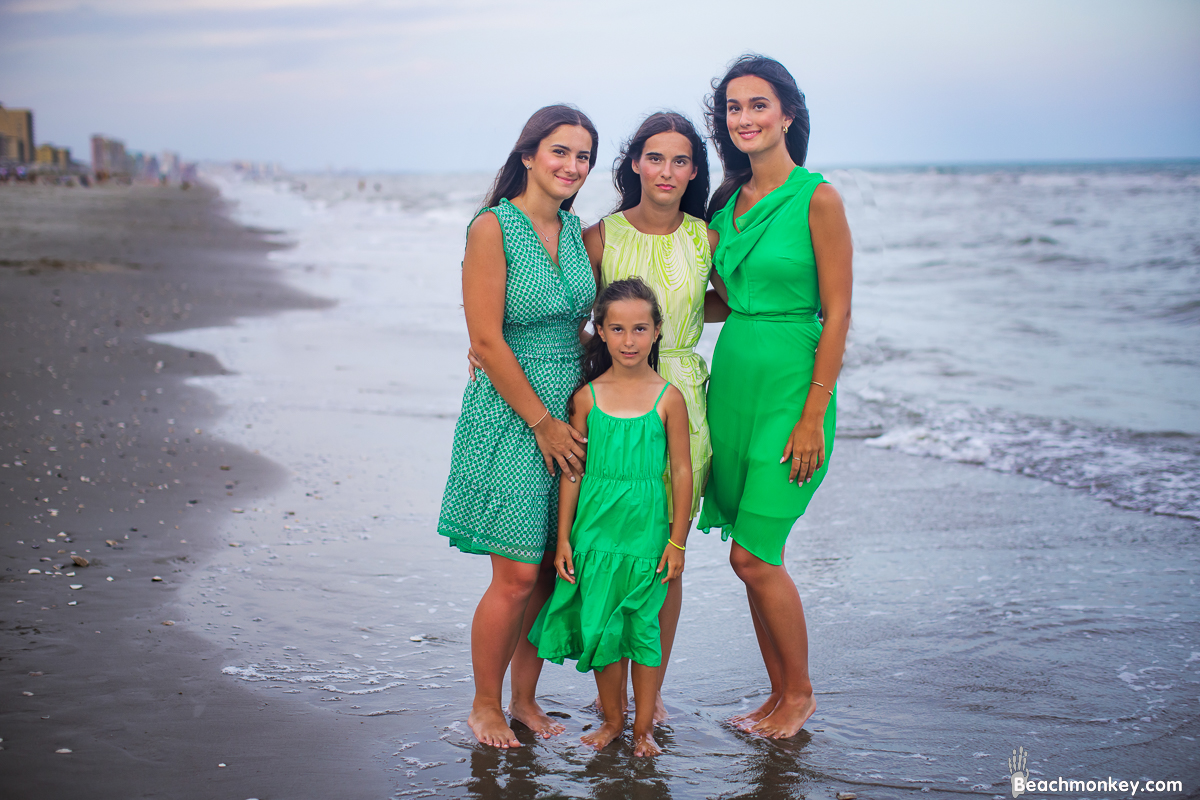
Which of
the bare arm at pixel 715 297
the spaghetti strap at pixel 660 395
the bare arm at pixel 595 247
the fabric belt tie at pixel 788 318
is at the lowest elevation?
the spaghetti strap at pixel 660 395

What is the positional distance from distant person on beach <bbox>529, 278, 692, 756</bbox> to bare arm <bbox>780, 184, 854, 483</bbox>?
0.39 meters

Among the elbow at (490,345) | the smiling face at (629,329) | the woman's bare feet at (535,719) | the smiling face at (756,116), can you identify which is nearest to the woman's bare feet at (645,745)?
the woman's bare feet at (535,719)

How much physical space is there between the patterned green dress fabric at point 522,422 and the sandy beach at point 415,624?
642mm

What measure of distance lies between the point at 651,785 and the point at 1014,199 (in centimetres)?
3347

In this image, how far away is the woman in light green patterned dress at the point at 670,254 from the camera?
113 inches

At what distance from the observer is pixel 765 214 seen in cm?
285

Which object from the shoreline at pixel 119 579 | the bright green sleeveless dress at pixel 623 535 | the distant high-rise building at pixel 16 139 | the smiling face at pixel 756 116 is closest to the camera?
the shoreline at pixel 119 579

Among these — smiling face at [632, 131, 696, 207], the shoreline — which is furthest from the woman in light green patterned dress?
the shoreline

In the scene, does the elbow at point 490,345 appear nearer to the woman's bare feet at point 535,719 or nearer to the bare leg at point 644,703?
the bare leg at point 644,703

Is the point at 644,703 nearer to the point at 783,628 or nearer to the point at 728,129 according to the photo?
the point at 783,628

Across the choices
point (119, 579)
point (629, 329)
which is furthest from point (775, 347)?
point (119, 579)

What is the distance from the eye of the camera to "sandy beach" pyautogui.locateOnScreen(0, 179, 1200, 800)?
2625 millimetres

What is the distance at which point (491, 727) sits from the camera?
110 inches

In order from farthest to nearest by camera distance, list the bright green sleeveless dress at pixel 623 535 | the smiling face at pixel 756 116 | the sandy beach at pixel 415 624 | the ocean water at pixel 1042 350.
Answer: the ocean water at pixel 1042 350 → the smiling face at pixel 756 116 → the bright green sleeveless dress at pixel 623 535 → the sandy beach at pixel 415 624
